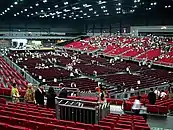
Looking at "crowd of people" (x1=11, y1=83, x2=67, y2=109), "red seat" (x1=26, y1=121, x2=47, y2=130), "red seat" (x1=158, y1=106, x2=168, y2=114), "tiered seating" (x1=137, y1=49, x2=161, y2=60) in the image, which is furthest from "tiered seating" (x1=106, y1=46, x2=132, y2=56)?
"red seat" (x1=26, y1=121, x2=47, y2=130)

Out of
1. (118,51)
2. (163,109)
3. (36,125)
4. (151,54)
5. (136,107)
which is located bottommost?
(163,109)

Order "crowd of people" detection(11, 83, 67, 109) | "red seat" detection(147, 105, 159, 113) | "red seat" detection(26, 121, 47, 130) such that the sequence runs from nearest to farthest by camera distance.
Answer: "red seat" detection(26, 121, 47, 130), "crowd of people" detection(11, 83, 67, 109), "red seat" detection(147, 105, 159, 113)

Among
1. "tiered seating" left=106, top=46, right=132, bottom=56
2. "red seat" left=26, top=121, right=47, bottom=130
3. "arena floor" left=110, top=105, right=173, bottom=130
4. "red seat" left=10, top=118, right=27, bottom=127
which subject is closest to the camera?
"red seat" left=26, top=121, right=47, bottom=130

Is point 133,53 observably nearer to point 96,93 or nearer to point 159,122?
point 96,93

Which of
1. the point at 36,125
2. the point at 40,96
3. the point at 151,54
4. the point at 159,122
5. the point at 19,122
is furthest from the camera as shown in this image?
the point at 151,54

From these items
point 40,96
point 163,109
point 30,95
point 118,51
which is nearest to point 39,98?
point 40,96

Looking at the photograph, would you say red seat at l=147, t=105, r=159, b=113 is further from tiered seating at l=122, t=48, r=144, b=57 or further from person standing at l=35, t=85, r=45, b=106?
tiered seating at l=122, t=48, r=144, b=57

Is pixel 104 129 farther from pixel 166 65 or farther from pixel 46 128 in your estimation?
pixel 166 65

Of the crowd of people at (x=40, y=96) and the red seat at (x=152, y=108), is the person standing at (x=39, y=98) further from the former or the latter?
the red seat at (x=152, y=108)

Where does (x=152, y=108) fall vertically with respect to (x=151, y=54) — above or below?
below

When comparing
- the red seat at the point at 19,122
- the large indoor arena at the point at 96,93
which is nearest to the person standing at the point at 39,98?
the large indoor arena at the point at 96,93

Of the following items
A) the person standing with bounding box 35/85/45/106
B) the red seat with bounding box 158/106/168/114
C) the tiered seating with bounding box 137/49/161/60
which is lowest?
the red seat with bounding box 158/106/168/114

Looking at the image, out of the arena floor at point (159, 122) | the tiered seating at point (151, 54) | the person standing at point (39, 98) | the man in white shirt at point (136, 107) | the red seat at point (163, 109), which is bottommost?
the arena floor at point (159, 122)

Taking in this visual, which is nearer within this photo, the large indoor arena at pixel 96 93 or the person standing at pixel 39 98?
the large indoor arena at pixel 96 93
